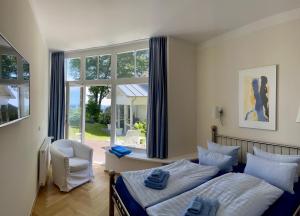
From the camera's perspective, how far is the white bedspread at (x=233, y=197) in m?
1.83

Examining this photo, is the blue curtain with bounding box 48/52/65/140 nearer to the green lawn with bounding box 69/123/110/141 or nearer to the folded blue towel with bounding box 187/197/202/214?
the green lawn with bounding box 69/123/110/141

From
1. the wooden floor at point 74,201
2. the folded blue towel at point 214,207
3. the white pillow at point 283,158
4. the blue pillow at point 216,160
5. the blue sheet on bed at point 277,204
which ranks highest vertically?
the white pillow at point 283,158

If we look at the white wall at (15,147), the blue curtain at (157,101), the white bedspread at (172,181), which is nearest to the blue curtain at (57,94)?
the blue curtain at (157,101)

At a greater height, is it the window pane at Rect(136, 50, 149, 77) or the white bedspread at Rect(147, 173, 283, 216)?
the window pane at Rect(136, 50, 149, 77)

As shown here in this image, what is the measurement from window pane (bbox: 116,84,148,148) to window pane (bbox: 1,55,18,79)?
2836mm

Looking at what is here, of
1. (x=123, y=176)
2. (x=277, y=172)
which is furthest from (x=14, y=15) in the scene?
(x=277, y=172)

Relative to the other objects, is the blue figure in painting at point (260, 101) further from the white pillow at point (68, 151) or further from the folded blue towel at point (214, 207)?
the white pillow at point (68, 151)

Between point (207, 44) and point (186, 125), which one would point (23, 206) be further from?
point (207, 44)

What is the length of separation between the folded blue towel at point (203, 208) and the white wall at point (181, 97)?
2.16 meters

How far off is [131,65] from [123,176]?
2598 millimetres

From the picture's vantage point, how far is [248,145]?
11.3 ft

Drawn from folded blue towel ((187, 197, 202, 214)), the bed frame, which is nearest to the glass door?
the bed frame

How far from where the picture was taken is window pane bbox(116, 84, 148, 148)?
448cm

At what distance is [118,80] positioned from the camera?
464cm
